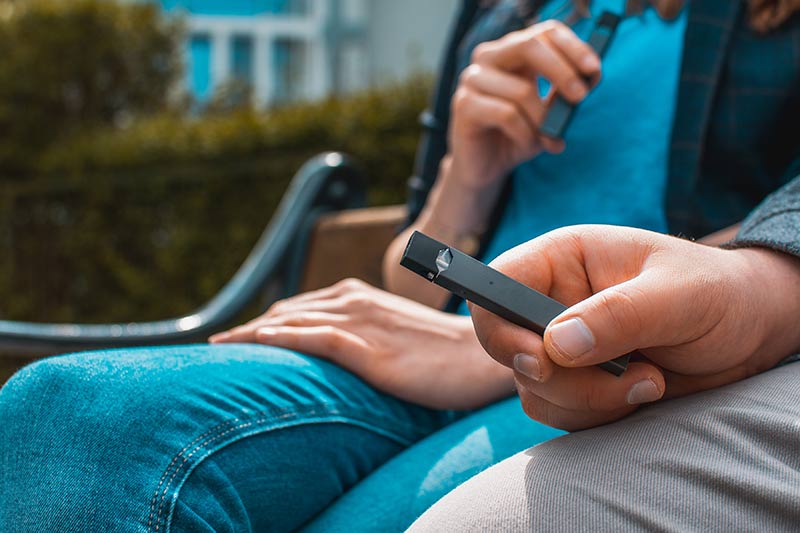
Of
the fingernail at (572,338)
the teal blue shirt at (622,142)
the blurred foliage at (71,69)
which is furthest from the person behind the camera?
the blurred foliage at (71,69)

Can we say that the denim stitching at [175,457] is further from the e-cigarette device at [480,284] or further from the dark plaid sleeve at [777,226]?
the dark plaid sleeve at [777,226]

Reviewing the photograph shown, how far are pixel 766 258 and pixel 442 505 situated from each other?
1.30 ft

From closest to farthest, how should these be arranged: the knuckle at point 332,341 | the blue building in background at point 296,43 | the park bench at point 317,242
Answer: the knuckle at point 332,341, the park bench at point 317,242, the blue building in background at point 296,43

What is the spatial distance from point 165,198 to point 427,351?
3598 mm

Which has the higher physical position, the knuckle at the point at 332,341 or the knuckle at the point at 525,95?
the knuckle at the point at 525,95

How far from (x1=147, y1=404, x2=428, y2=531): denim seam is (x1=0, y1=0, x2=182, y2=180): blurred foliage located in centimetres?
436

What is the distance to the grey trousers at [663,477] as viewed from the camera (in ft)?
2.28

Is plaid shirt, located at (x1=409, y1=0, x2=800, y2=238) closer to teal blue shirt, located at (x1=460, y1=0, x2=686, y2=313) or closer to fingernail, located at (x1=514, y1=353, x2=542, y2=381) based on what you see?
teal blue shirt, located at (x1=460, y1=0, x2=686, y2=313)

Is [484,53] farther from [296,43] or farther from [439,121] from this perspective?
[296,43]

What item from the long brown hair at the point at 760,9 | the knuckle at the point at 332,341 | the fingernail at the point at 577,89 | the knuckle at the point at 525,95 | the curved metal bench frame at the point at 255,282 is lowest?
the curved metal bench frame at the point at 255,282

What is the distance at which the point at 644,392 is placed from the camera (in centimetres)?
77

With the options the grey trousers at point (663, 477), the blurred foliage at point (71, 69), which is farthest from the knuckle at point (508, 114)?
the blurred foliage at point (71, 69)

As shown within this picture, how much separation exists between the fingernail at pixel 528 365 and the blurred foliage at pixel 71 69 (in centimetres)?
471

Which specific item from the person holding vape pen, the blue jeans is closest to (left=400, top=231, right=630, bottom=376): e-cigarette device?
the person holding vape pen
